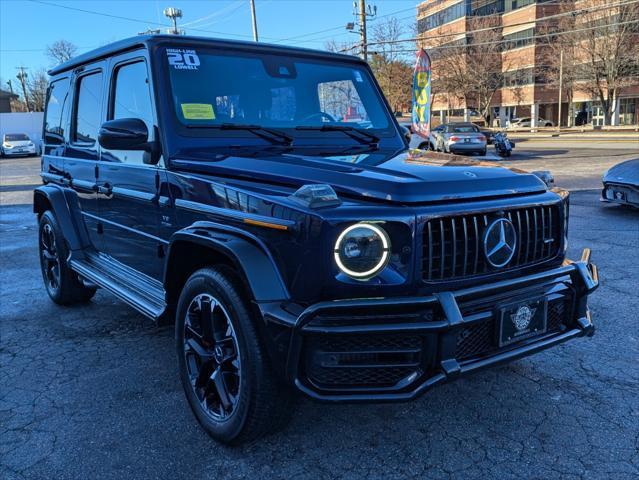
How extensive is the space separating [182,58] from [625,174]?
806cm

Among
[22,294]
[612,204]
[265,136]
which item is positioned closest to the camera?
[265,136]

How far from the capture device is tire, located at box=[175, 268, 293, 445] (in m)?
2.49

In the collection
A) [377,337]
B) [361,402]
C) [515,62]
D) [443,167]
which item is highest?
[515,62]

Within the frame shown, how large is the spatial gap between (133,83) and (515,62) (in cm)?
5993

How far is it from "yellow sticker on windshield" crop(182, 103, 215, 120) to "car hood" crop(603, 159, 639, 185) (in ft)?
25.2

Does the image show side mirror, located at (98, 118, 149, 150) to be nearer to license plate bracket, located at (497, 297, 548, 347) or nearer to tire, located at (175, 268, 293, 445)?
tire, located at (175, 268, 293, 445)

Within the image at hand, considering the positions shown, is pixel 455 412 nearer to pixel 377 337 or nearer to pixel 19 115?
pixel 377 337

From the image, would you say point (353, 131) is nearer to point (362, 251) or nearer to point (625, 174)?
point (362, 251)

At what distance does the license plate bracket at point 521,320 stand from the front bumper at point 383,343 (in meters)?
0.07

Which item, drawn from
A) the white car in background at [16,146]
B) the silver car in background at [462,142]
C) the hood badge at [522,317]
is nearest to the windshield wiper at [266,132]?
the hood badge at [522,317]

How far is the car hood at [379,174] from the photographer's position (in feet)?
8.15

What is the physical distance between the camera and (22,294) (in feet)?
18.4

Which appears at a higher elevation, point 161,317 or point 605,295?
point 161,317

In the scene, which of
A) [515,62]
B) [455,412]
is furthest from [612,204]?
[515,62]
